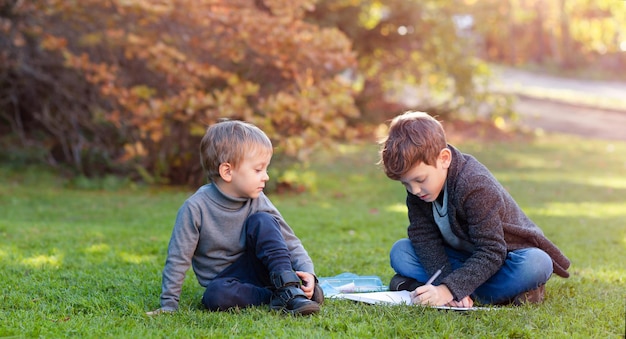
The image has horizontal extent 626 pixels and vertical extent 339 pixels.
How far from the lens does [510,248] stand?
3453 millimetres

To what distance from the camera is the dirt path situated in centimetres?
1667

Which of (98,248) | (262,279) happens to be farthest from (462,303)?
(98,248)

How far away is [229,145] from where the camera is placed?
3336 millimetres

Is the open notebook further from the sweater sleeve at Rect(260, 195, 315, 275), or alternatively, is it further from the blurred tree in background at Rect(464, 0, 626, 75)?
the blurred tree in background at Rect(464, 0, 626, 75)

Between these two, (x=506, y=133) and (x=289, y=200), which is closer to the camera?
(x=289, y=200)

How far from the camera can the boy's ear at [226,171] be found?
3.34 meters

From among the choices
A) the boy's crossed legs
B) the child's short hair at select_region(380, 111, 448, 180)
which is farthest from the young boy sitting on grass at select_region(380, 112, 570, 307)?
the boy's crossed legs

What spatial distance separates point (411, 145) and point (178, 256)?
1.23 meters

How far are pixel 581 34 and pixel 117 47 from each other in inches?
1036

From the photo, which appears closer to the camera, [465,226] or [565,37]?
[465,226]

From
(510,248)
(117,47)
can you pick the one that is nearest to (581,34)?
(117,47)

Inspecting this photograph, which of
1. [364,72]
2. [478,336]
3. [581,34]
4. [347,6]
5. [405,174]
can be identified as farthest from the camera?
[581,34]

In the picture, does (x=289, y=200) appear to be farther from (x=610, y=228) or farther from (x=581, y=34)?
(x=581, y=34)

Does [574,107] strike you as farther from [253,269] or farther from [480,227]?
[253,269]
